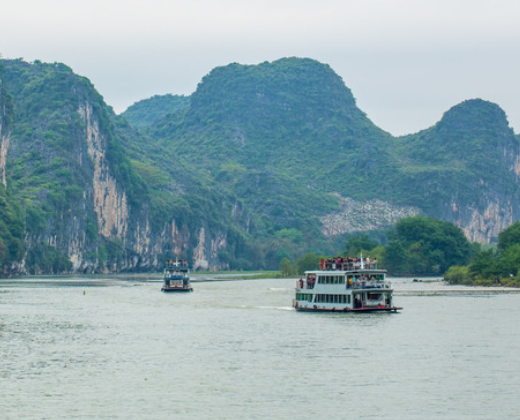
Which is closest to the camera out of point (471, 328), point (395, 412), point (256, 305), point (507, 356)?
point (395, 412)

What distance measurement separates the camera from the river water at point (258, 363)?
5306 centimetres

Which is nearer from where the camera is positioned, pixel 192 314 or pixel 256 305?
pixel 192 314

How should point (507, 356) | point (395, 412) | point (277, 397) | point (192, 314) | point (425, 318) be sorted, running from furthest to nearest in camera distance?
point (192, 314), point (425, 318), point (507, 356), point (277, 397), point (395, 412)

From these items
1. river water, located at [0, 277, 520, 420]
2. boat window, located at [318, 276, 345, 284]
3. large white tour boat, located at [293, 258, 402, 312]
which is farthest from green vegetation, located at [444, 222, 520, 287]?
boat window, located at [318, 276, 345, 284]

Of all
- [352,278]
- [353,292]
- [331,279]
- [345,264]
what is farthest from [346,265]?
[353,292]

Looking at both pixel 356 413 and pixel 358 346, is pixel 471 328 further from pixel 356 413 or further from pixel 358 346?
pixel 356 413

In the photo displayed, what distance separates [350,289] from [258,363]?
3498cm

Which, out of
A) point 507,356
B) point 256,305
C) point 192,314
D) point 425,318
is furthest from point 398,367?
point 256,305

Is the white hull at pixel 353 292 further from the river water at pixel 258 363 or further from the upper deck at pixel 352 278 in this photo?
the river water at pixel 258 363

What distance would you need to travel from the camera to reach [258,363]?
6744 cm

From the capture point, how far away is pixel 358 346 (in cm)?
7506

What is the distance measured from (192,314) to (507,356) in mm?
43683

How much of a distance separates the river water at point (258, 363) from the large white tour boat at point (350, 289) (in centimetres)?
259

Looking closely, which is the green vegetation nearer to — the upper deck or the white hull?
the white hull
